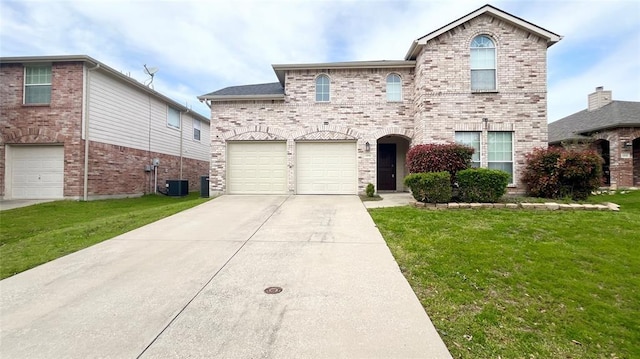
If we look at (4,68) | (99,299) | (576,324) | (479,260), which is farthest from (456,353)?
(4,68)

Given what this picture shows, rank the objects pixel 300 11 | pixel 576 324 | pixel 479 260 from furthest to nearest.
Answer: pixel 300 11 < pixel 479 260 < pixel 576 324

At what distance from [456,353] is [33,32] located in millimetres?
18078

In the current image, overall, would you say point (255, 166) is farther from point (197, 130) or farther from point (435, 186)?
point (197, 130)

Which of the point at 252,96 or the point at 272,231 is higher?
the point at 252,96

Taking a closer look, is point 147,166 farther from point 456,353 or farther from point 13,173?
point 456,353

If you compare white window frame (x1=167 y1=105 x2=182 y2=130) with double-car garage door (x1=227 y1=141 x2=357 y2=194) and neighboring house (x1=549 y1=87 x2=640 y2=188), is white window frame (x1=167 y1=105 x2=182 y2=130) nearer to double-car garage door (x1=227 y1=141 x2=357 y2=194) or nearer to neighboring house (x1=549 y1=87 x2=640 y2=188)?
double-car garage door (x1=227 y1=141 x2=357 y2=194)

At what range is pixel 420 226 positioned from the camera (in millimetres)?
6086

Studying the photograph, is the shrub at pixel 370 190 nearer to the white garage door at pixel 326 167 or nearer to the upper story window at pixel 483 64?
the white garage door at pixel 326 167

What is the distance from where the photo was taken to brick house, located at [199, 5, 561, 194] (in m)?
10.3

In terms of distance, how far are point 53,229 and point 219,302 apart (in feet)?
21.3

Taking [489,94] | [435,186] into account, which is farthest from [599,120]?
[435,186]

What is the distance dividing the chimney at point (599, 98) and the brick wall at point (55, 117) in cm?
2734

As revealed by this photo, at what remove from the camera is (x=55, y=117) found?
1133cm

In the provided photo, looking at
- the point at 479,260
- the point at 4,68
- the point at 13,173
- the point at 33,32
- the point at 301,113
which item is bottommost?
the point at 479,260
